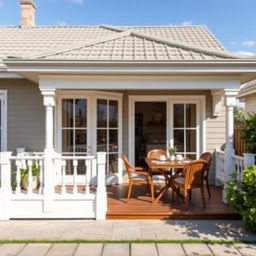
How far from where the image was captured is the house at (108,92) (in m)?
5.81

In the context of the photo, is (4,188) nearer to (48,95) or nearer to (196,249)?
(48,95)

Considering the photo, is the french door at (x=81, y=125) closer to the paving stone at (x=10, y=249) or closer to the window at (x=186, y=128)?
the window at (x=186, y=128)

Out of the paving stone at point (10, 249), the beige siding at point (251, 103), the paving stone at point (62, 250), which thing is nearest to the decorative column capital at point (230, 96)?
the paving stone at point (62, 250)

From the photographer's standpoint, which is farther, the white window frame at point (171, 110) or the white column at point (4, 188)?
the white window frame at point (171, 110)

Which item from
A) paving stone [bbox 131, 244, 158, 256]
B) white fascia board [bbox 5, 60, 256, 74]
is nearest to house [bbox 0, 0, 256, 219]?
white fascia board [bbox 5, 60, 256, 74]

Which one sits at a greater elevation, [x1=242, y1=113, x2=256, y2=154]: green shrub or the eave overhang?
the eave overhang

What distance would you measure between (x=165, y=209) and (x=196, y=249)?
1.54 m

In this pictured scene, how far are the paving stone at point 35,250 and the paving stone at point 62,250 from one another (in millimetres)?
82

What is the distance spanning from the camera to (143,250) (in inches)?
171

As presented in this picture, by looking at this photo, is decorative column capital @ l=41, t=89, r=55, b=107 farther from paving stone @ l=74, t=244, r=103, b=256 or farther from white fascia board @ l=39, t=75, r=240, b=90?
paving stone @ l=74, t=244, r=103, b=256

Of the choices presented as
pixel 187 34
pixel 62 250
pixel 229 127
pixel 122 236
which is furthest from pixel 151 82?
pixel 187 34

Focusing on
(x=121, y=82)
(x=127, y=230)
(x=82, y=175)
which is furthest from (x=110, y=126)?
(x=127, y=230)

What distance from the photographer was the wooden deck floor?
565 cm

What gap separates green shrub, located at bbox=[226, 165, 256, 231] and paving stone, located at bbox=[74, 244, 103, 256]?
7.32 ft
